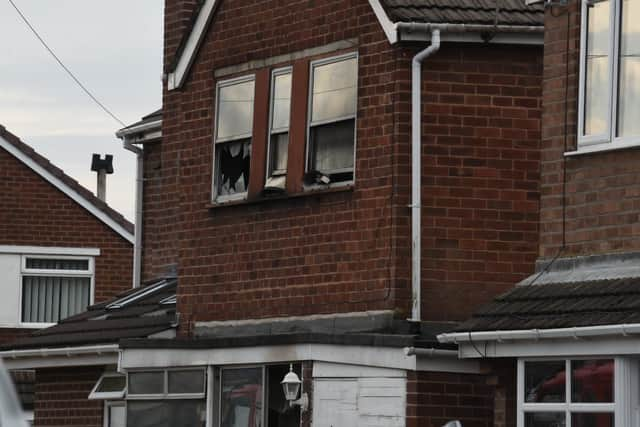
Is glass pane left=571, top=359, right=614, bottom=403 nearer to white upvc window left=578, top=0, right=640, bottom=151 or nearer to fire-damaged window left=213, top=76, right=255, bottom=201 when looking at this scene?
white upvc window left=578, top=0, right=640, bottom=151

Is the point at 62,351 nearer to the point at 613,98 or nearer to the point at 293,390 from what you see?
the point at 293,390

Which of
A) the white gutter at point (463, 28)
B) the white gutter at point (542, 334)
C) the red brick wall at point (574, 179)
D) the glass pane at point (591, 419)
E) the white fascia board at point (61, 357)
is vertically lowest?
the glass pane at point (591, 419)

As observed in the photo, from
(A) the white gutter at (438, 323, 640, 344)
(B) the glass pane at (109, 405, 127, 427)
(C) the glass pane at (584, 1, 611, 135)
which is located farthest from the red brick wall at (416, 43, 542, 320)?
(B) the glass pane at (109, 405, 127, 427)

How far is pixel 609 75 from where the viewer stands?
15445mm

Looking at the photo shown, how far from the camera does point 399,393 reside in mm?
17156

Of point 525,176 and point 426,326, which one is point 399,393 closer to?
point 426,326

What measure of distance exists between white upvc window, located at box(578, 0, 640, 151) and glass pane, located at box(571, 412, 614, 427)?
7.17ft

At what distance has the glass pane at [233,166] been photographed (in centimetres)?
1998

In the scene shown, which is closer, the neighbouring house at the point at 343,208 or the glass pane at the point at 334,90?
the neighbouring house at the point at 343,208

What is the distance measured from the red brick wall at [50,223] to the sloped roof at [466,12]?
18.4 m

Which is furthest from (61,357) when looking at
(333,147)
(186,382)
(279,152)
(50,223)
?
(50,223)

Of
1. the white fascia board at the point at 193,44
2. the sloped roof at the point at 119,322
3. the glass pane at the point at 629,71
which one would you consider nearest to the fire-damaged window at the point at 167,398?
the sloped roof at the point at 119,322

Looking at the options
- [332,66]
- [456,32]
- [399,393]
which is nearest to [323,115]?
[332,66]

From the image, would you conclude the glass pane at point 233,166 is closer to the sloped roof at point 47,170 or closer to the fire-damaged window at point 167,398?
the fire-damaged window at point 167,398
